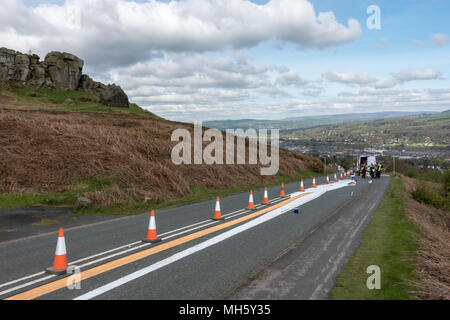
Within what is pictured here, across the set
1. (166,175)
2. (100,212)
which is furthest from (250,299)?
(166,175)

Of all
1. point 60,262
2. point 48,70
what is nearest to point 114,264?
point 60,262

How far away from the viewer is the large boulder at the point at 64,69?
7019cm

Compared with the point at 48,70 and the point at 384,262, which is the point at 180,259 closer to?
the point at 384,262

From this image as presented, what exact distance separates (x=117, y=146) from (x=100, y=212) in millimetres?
7248

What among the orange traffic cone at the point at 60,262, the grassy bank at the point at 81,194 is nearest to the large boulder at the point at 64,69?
the grassy bank at the point at 81,194

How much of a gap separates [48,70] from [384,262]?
77.3 m

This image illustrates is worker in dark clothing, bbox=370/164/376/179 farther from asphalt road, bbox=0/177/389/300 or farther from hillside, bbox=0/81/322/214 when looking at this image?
asphalt road, bbox=0/177/389/300

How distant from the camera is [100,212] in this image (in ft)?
43.8

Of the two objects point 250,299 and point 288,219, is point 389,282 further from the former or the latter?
point 288,219

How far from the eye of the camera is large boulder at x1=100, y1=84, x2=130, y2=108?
2186 inches

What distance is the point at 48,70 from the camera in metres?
70.9

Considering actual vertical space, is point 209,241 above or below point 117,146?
below

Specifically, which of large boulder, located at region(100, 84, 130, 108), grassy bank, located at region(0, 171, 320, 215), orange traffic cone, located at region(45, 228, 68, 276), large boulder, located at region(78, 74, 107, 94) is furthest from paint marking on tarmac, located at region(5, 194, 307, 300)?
large boulder, located at region(78, 74, 107, 94)
